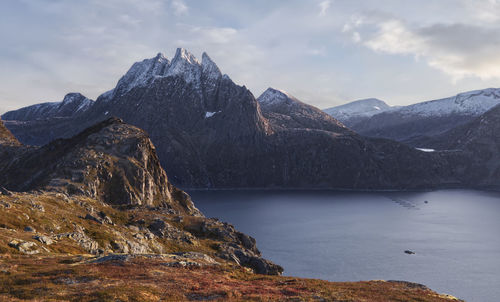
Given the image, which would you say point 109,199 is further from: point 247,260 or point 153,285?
point 153,285

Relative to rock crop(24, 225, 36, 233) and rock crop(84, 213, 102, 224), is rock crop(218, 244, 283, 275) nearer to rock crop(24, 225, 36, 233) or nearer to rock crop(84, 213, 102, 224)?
rock crop(84, 213, 102, 224)

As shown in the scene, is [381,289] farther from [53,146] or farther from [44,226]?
[53,146]

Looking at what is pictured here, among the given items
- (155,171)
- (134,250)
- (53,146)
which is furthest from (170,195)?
(134,250)

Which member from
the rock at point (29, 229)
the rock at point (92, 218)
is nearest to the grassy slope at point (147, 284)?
the rock at point (29, 229)

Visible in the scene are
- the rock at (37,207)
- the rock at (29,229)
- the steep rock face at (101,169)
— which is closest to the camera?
the rock at (29,229)

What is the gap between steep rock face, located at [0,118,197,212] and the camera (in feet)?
459

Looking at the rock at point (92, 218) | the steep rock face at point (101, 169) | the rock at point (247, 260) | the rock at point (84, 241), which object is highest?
the steep rock face at point (101, 169)

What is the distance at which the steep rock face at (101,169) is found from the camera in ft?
459

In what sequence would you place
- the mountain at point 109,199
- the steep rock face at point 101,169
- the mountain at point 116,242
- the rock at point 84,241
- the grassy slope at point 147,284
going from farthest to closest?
the steep rock face at point 101,169
the mountain at point 109,199
the rock at point 84,241
the mountain at point 116,242
the grassy slope at point 147,284

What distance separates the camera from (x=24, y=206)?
7244 cm

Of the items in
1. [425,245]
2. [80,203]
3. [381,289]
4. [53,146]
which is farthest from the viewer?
[425,245]

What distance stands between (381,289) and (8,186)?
5895 inches

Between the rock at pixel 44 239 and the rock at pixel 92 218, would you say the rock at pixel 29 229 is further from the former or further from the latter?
the rock at pixel 92 218

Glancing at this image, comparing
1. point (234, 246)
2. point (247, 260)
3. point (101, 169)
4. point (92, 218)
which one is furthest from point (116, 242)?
point (101, 169)
